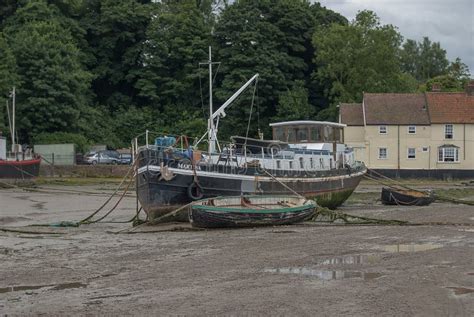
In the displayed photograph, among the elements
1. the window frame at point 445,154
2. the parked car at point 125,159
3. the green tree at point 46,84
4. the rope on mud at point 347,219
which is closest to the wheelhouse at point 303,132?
the rope on mud at point 347,219

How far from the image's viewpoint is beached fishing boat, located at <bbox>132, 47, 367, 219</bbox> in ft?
81.0

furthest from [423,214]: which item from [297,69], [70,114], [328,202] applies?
[297,69]

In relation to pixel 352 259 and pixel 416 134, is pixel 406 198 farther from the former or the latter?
pixel 416 134

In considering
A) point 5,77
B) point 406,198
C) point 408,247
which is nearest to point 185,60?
point 5,77

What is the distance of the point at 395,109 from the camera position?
66.1 m

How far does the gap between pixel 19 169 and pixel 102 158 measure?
12186 mm

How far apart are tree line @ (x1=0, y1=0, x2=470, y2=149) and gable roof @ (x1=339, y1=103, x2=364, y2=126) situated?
242 inches

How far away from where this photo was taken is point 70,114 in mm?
65375

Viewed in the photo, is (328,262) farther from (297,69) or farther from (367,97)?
(297,69)

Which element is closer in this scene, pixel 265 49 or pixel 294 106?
pixel 294 106

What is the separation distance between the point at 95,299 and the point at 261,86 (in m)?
63.8

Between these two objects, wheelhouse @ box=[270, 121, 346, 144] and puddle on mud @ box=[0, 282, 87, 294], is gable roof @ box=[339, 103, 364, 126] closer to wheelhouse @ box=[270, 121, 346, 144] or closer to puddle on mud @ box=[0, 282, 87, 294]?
wheelhouse @ box=[270, 121, 346, 144]

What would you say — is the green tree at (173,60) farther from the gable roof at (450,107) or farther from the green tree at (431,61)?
the green tree at (431,61)

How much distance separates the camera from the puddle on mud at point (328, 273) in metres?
13.7
